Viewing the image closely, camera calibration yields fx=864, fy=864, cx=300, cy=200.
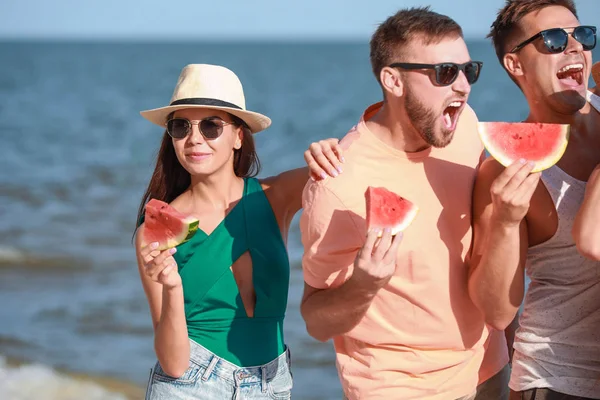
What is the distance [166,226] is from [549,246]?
1.69 metres

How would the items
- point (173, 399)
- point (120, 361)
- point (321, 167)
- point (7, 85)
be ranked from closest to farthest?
point (321, 167) → point (173, 399) → point (120, 361) → point (7, 85)

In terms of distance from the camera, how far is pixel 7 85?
2159 inches

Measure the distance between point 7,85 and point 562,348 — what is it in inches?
2181

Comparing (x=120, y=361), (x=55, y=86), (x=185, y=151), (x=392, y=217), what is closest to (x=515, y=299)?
(x=392, y=217)

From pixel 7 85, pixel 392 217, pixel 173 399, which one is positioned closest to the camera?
pixel 392 217

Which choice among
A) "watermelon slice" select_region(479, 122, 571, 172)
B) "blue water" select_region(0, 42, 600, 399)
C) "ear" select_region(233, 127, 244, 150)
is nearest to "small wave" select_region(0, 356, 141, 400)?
"blue water" select_region(0, 42, 600, 399)

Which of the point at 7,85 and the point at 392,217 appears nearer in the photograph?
the point at 392,217

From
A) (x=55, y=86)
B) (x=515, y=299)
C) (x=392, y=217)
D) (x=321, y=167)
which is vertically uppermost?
(x=55, y=86)

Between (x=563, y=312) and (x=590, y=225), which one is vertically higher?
(x=590, y=225)

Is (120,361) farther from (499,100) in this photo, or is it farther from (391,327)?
(499,100)

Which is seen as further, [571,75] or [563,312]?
[571,75]

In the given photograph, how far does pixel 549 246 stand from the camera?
3699 millimetres

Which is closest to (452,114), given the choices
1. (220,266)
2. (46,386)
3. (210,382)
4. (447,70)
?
(447,70)

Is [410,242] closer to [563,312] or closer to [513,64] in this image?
[563,312]
